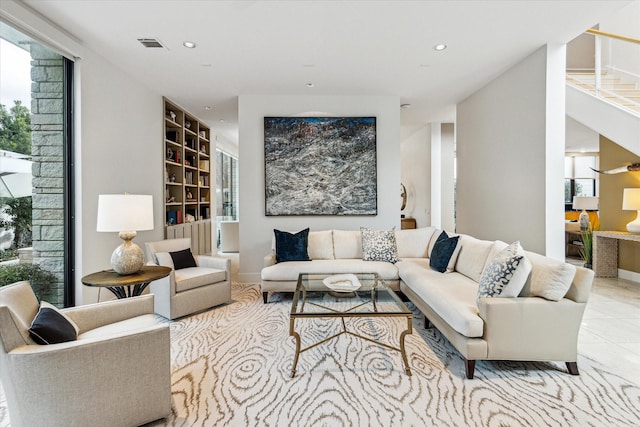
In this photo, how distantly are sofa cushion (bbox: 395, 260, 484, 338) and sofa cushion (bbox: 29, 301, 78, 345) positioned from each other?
2367 millimetres

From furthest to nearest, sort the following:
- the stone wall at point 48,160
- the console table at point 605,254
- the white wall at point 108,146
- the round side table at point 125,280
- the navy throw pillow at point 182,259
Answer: the console table at point 605,254, the navy throw pillow at point 182,259, the white wall at point 108,146, the stone wall at point 48,160, the round side table at point 125,280

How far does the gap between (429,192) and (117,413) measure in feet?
22.8

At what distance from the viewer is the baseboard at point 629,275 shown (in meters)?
4.65

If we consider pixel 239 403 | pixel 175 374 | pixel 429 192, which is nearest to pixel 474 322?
pixel 239 403

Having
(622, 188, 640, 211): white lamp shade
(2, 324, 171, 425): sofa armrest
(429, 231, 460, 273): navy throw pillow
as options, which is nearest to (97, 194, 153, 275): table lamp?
(2, 324, 171, 425): sofa armrest

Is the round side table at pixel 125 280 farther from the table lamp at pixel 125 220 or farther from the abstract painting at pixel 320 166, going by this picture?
the abstract painting at pixel 320 166

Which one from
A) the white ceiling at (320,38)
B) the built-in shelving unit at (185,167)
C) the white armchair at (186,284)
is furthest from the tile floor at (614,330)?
the built-in shelving unit at (185,167)

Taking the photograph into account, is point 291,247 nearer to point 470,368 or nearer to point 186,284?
point 186,284

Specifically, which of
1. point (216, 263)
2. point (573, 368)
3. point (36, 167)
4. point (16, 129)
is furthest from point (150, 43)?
point (573, 368)

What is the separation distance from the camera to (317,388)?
6.89 feet

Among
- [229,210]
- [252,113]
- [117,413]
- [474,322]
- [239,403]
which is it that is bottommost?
[239,403]

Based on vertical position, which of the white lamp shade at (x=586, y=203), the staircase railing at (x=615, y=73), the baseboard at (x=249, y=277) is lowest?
the baseboard at (x=249, y=277)

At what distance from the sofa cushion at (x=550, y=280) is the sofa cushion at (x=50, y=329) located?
2.90 m

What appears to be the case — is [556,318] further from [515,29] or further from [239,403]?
[515,29]
